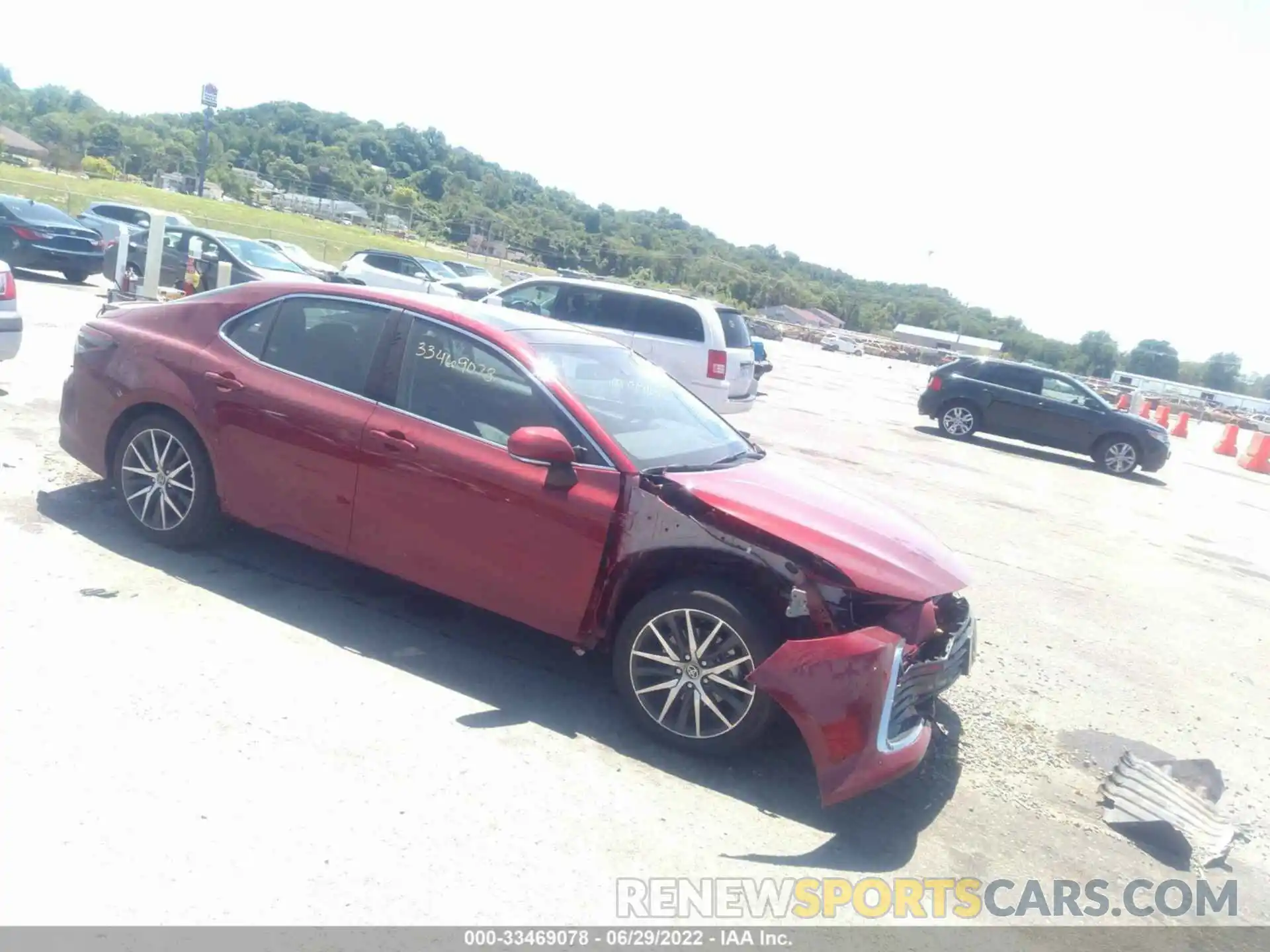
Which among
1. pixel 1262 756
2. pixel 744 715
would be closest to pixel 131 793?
pixel 744 715

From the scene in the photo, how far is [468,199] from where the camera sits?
9462 centimetres

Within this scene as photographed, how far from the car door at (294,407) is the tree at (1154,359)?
268 ft

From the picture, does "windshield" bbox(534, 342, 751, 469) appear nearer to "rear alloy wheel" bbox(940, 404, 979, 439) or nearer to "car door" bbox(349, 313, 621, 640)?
"car door" bbox(349, 313, 621, 640)

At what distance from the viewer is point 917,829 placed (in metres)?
4.33

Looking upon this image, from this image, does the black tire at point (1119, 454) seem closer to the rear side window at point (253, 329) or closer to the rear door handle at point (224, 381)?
the rear side window at point (253, 329)

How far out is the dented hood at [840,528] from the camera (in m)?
4.38

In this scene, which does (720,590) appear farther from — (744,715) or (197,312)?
(197,312)

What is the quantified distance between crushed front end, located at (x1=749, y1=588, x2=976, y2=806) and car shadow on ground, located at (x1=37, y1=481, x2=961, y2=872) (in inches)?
11.3

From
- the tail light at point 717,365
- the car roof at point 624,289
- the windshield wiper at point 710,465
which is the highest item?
the car roof at point 624,289

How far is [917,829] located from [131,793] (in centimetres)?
298

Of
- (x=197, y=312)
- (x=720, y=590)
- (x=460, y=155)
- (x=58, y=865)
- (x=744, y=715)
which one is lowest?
(x=58, y=865)

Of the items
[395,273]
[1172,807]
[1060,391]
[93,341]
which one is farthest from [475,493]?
[395,273]

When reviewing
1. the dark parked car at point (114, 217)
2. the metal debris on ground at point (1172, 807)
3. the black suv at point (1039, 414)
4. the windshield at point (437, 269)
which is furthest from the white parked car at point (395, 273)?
the metal debris on ground at point (1172, 807)

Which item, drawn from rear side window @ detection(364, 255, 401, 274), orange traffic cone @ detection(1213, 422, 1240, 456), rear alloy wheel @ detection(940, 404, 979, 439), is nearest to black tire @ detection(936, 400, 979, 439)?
rear alloy wheel @ detection(940, 404, 979, 439)
